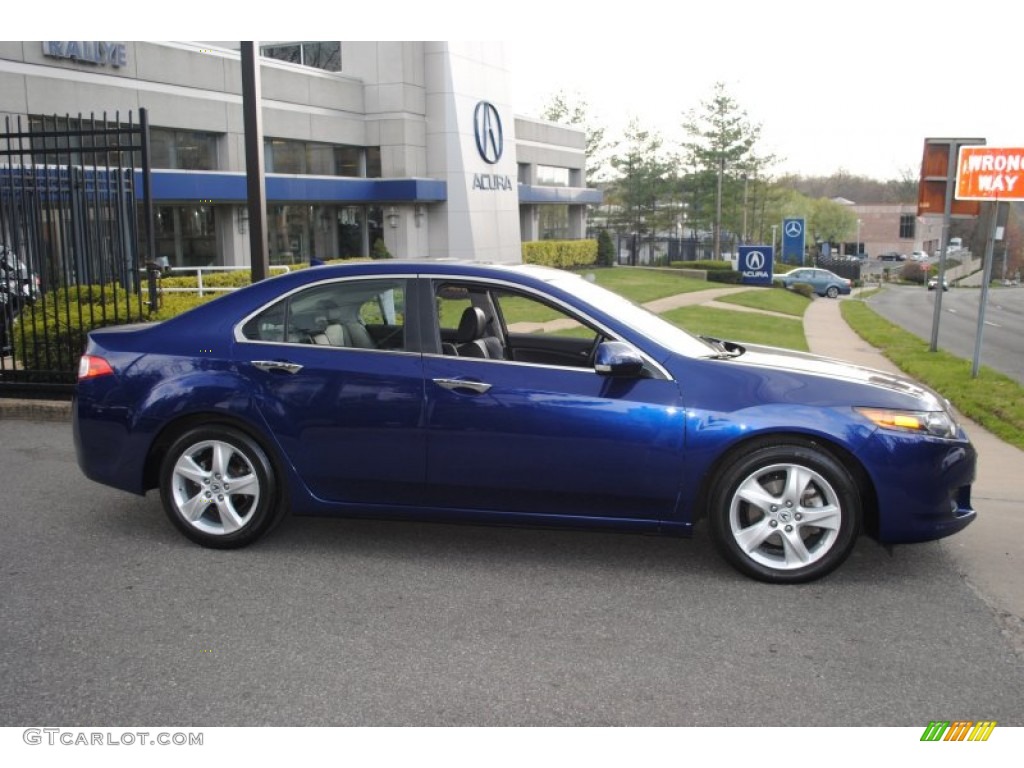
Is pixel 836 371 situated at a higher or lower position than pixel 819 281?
higher

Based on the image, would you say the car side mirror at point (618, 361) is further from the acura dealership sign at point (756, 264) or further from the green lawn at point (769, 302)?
the acura dealership sign at point (756, 264)

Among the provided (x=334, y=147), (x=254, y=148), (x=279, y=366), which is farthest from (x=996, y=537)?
(x=334, y=147)

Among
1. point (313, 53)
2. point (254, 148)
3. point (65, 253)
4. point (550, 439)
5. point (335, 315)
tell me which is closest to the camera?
point (550, 439)

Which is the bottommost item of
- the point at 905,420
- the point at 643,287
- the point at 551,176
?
the point at 643,287

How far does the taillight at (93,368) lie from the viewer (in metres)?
5.32

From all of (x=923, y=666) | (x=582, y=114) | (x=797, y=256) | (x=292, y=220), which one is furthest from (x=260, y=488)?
(x=582, y=114)

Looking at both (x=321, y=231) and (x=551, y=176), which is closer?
(x=321, y=231)

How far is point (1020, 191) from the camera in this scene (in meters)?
12.3

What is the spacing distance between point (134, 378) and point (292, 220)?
27870 mm

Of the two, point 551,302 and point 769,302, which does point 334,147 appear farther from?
point 551,302

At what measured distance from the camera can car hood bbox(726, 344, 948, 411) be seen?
4.91m

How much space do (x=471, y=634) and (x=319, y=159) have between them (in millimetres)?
30835

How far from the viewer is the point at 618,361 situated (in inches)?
186

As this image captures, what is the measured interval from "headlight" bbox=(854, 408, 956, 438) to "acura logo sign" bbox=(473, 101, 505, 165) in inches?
1172
